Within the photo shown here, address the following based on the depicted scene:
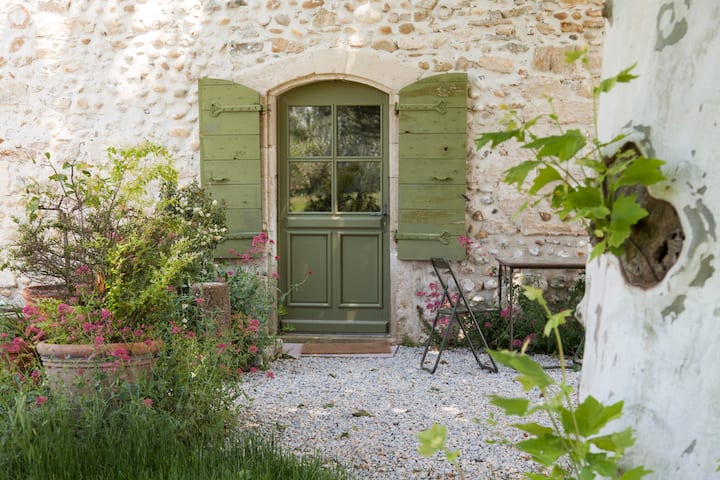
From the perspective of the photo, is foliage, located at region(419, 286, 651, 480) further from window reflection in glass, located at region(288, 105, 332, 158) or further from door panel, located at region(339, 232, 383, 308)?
window reflection in glass, located at region(288, 105, 332, 158)

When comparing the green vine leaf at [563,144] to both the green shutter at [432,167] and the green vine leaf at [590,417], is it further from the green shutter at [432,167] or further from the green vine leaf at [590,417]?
the green shutter at [432,167]

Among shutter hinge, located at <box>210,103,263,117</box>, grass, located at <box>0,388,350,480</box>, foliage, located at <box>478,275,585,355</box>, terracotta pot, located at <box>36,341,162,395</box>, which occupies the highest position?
shutter hinge, located at <box>210,103,263,117</box>

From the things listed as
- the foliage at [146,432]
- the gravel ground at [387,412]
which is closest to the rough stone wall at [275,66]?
the gravel ground at [387,412]

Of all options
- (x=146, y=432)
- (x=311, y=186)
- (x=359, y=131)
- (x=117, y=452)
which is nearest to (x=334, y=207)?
(x=311, y=186)

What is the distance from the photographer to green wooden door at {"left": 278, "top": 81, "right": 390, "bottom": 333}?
6.04 meters

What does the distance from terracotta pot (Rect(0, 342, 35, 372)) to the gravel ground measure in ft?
3.88

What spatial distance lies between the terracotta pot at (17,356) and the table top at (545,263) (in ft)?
10.7

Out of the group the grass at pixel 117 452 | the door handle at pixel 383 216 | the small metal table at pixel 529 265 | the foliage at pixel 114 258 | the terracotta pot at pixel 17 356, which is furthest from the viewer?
the door handle at pixel 383 216

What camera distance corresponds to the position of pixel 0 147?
19.9 ft

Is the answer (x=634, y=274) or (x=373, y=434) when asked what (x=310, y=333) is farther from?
(x=634, y=274)

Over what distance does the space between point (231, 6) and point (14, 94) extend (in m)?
2.07

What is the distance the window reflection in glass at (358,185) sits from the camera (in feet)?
19.9

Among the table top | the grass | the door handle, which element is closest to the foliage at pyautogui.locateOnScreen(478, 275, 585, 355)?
the table top

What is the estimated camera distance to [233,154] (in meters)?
5.85
